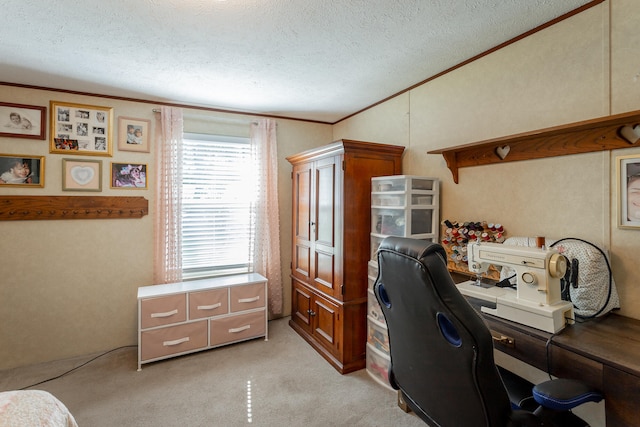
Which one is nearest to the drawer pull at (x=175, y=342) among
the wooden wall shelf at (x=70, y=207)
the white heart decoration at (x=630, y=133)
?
the wooden wall shelf at (x=70, y=207)

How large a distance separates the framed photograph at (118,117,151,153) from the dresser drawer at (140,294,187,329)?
149cm

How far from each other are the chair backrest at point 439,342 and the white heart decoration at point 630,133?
4.13 ft

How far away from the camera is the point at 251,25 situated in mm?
1798

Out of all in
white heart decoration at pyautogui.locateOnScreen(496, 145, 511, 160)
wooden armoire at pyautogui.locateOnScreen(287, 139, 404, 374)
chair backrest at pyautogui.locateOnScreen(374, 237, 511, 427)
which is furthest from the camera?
wooden armoire at pyautogui.locateOnScreen(287, 139, 404, 374)

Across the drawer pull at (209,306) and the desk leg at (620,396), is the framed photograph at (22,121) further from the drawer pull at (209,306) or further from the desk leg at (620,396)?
the desk leg at (620,396)

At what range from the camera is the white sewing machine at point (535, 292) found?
53.3 inches

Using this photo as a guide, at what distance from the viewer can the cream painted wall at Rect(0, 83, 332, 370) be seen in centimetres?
262

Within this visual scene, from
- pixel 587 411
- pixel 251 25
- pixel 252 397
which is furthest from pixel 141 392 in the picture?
pixel 587 411

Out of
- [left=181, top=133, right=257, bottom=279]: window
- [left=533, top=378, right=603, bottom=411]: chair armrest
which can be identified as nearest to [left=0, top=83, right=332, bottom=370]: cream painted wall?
[left=181, top=133, right=257, bottom=279]: window

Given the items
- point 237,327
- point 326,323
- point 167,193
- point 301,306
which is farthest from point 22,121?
point 326,323

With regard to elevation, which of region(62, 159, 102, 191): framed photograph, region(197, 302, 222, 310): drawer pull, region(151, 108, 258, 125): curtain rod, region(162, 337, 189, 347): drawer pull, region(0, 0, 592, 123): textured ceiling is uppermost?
region(0, 0, 592, 123): textured ceiling

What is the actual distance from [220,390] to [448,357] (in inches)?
77.0

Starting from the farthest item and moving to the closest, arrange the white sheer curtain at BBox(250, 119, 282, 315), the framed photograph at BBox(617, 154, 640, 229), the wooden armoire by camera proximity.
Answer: the white sheer curtain at BBox(250, 119, 282, 315), the wooden armoire, the framed photograph at BBox(617, 154, 640, 229)

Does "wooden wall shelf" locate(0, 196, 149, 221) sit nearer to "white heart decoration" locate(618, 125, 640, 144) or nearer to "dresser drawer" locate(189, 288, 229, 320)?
"dresser drawer" locate(189, 288, 229, 320)
